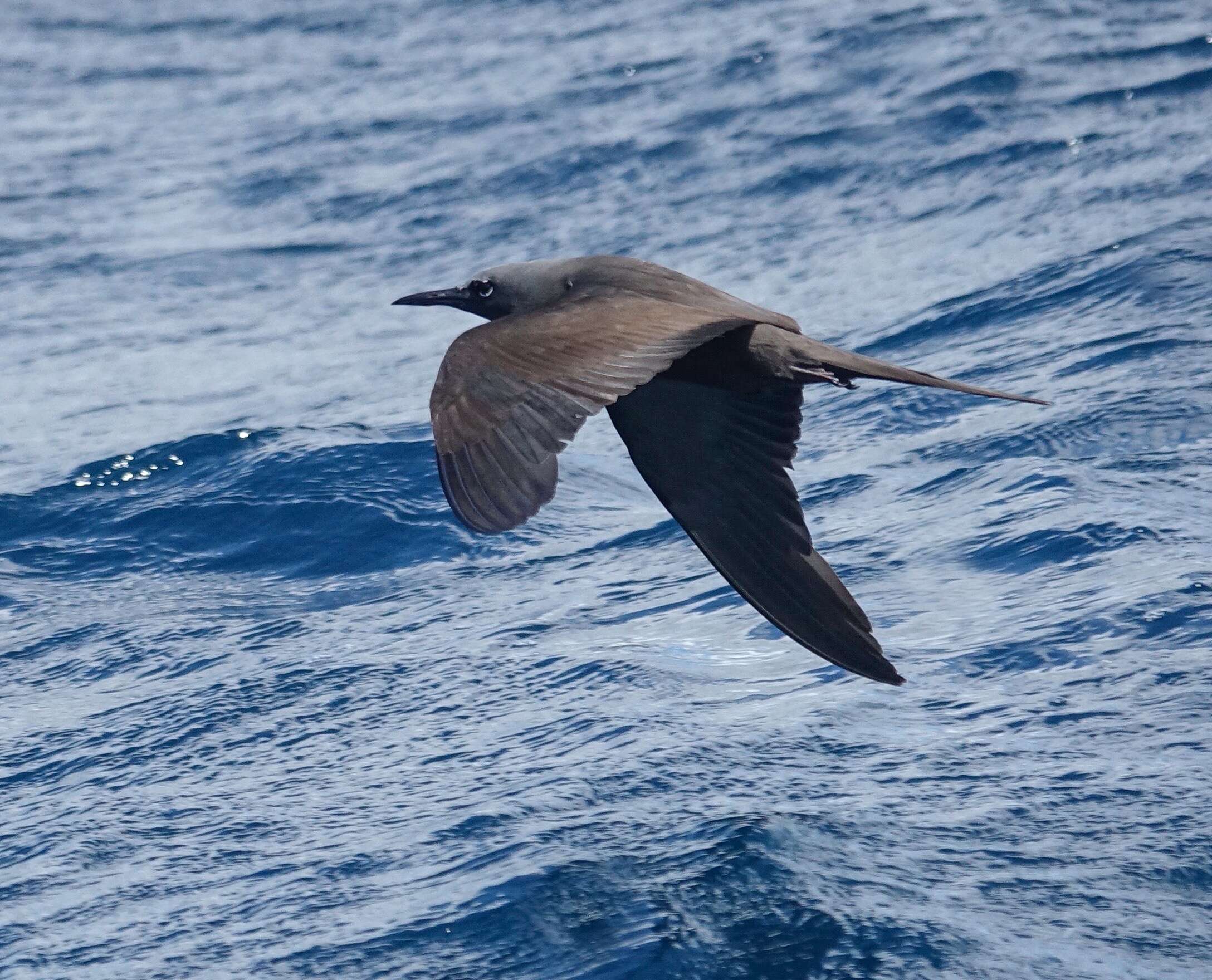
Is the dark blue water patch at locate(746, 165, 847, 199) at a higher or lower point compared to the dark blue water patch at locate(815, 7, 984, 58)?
lower

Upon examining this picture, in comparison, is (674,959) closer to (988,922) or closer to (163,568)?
(988,922)

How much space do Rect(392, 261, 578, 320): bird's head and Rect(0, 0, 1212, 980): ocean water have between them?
1.45 metres

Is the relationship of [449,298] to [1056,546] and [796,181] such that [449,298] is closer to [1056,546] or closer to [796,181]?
[1056,546]

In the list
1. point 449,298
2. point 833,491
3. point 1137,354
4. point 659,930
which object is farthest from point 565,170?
point 659,930

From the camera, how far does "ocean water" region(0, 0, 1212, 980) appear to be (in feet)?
17.3

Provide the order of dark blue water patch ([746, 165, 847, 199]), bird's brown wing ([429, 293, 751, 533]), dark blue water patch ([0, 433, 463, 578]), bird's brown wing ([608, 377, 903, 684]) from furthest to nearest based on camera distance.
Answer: dark blue water patch ([746, 165, 847, 199]), dark blue water patch ([0, 433, 463, 578]), bird's brown wing ([608, 377, 903, 684]), bird's brown wing ([429, 293, 751, 533])

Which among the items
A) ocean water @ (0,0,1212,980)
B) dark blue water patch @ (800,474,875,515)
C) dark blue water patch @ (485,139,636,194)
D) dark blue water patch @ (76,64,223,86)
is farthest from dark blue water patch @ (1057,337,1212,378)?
dark blue water patch @ (76,64,223,86)

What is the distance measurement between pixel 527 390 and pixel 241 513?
165 inches

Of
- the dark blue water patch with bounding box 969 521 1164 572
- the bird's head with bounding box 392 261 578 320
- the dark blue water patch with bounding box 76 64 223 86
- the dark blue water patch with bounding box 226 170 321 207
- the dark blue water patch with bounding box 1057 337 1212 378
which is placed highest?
the dark blue water patch with bounding box 76 64 223 86

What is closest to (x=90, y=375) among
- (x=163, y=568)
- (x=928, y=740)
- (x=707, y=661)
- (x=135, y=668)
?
(x=163, y=568)

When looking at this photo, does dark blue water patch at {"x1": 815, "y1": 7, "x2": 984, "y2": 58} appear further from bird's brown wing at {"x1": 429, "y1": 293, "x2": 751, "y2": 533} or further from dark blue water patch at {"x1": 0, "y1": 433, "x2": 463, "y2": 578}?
bird's brown wing at {"x1": 429, "y1": 293, "x2": 751, "y2": 533}

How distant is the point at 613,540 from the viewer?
26.7 feet

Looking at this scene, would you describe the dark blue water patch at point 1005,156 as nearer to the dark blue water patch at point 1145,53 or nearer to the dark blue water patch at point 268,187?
the dark blue water patch at point 1145,53

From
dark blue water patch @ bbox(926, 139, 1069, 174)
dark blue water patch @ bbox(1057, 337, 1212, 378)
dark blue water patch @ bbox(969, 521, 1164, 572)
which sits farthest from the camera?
dark blue water patch @ bbox(926, 139, 1069, 174)
